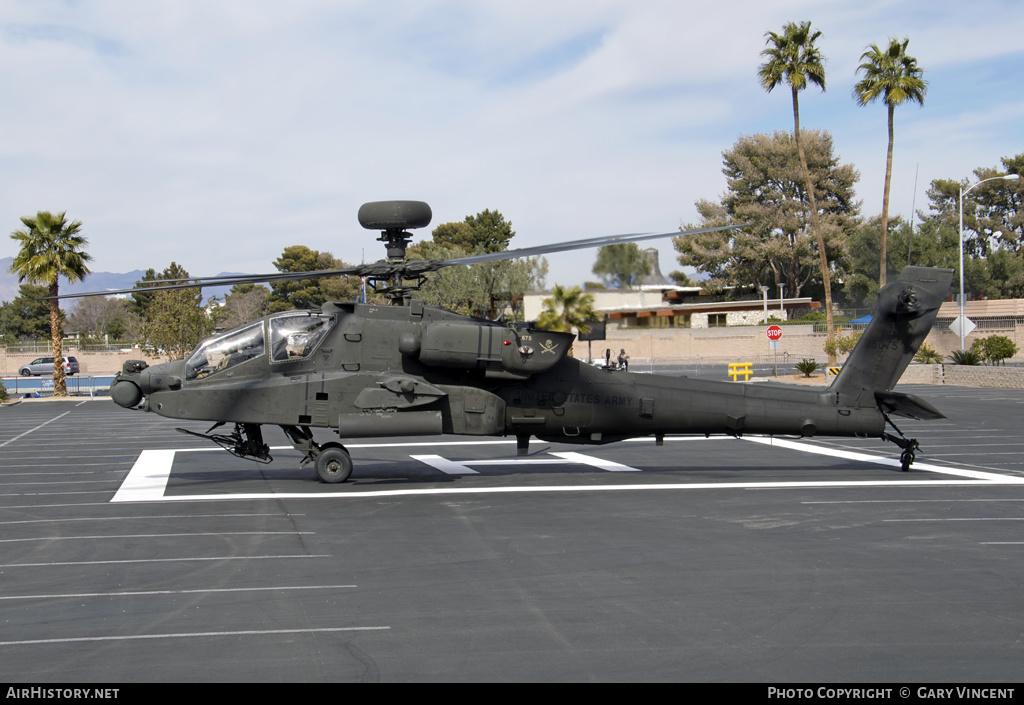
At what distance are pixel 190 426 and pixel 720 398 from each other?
710 inches

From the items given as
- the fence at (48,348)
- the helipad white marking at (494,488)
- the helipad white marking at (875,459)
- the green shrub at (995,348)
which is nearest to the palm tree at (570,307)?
the helipad white marking at (875,459)

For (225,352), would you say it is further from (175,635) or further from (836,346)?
(836,346)

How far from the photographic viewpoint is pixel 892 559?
921 cm

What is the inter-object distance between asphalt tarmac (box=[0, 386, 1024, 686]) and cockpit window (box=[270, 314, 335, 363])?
2.29m

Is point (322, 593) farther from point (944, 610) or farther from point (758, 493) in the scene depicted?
point (758, 493)

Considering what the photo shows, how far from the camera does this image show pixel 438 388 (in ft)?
46.1

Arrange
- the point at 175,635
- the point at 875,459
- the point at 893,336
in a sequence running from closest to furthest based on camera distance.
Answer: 1. the point at 175,635
2. the point at 893,336
3. the point at 875,459

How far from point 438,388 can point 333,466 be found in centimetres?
226

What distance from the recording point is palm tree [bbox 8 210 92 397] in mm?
41250

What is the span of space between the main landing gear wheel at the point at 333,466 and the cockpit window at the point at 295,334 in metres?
1.75

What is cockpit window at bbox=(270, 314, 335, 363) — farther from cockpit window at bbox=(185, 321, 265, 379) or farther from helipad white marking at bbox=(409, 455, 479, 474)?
helipad white marking at bbox=(409, 455, 479, 474)

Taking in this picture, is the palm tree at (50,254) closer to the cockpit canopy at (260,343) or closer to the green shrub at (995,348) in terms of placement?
the cockpit canopy at (260,343)

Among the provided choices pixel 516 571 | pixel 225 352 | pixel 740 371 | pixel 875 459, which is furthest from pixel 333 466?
pixel 740 371

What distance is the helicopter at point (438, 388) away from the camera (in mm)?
13758
